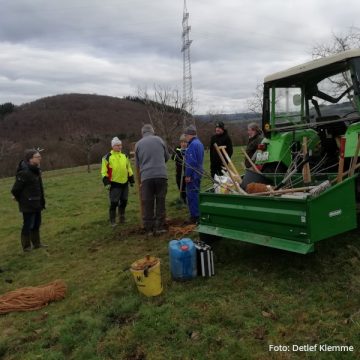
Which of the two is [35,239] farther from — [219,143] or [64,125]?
[64,125]

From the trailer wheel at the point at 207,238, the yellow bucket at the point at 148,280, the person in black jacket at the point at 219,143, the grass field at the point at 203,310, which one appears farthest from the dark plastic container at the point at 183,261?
the person in black jacket at the point at 219,143

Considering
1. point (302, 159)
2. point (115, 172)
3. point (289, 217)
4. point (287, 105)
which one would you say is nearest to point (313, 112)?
point (287, 105)

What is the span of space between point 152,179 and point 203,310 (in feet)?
10.5

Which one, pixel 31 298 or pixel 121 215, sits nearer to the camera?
pixel 31 298

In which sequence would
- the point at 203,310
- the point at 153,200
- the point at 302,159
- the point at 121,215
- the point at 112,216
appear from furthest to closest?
1. the point at 121,215
2. the point at 112,216
3. the point at 153,200
4. the point at 302,159
5. the point at 203,310

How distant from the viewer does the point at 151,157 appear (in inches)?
274

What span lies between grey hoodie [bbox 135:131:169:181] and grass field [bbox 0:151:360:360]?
121 centimetres

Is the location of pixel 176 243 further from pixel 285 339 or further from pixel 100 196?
pixel 100 196

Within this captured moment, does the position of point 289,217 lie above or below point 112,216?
above

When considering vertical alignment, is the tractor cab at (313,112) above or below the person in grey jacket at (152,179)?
above

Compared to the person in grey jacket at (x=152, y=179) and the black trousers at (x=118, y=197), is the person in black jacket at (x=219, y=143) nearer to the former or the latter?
the person in grey jacket at (x=152, y=179)

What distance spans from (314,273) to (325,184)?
3.06 ft

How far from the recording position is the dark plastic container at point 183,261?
15.7 ft

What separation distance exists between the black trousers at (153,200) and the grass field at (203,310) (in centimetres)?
72
